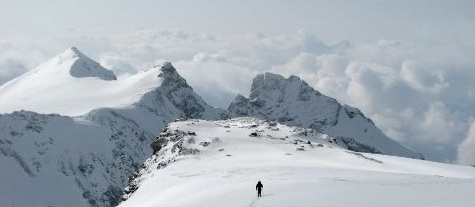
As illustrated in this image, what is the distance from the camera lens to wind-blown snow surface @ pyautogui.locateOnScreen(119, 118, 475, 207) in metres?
47.1

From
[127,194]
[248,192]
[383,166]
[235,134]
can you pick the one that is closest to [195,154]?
[127,194]

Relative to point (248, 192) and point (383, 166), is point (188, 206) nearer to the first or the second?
point (248, 192)

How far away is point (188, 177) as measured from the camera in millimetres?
74938

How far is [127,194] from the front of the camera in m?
82.9

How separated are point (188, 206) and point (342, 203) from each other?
13.5 metres

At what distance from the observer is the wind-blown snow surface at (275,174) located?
47.1 m

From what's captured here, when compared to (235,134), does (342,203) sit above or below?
below

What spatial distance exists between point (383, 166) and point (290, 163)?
14395 mm

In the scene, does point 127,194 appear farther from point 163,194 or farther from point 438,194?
point 438,194

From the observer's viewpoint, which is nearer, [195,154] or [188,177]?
[188,177]

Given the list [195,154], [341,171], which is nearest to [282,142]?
[195,154]

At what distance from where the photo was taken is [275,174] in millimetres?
66562

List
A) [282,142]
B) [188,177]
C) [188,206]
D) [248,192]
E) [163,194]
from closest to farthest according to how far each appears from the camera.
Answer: [188,206] → [248,192] → [163,194] → [188,177] → [282,142]

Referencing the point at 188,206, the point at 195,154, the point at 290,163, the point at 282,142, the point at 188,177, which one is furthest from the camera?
the point at 282,142
